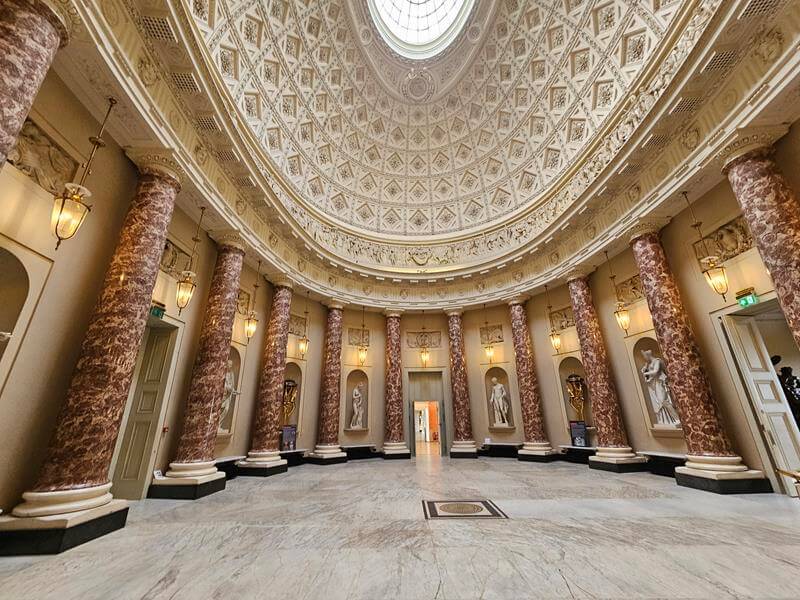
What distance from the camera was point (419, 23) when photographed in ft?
50.9

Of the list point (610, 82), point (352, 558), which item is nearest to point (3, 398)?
point (352, 558)

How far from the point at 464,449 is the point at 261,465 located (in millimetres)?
7577

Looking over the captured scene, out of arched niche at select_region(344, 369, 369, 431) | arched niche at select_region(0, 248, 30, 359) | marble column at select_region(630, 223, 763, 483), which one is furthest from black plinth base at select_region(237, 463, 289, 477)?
marble column at select_region(630, 223, 763, 483)

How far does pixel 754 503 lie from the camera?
17.0 feet

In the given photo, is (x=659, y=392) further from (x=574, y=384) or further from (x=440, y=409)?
(x=440, y=409)

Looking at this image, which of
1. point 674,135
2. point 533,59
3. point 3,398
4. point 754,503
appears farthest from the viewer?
point 533,59

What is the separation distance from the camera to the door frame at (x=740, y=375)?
5977 millimetres

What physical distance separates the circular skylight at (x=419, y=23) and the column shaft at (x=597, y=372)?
40.5 feet

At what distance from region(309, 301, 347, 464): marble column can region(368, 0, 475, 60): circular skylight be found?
12.2 metres

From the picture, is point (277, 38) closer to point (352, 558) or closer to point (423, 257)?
point (423, 257)

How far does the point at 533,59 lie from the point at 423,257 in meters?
8.57

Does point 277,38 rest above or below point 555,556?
above

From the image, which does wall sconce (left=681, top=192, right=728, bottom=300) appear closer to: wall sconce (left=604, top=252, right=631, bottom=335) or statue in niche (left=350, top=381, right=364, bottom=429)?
wall sconce (left=604, top=252, right=631, bottom=335)

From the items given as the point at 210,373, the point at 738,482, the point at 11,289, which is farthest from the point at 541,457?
the point at 11,289
